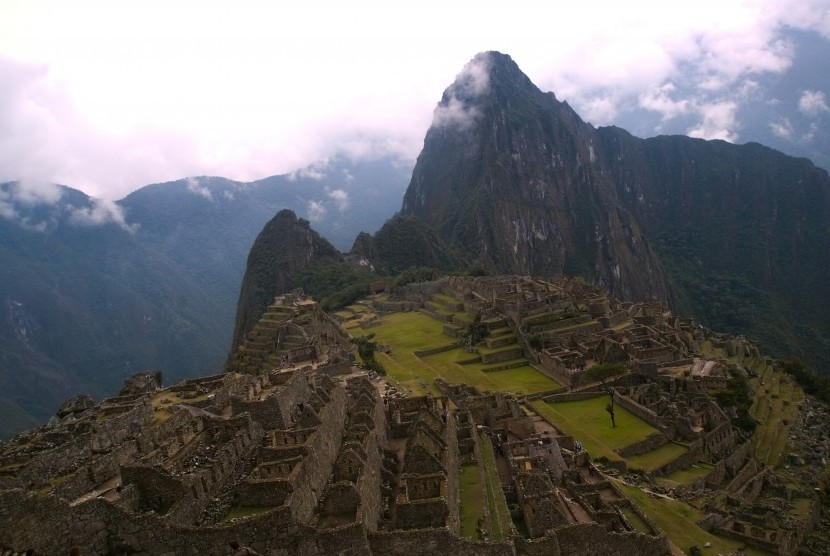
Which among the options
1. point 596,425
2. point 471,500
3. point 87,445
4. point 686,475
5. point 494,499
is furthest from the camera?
point 596,425

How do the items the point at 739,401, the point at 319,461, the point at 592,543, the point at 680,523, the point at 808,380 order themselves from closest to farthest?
the point at 319,461 → the point at 592,543 → the point at 680,523 → the point at 739,401 → the point at 808,380

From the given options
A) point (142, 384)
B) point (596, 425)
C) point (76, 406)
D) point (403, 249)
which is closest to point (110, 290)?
point (142, 384)

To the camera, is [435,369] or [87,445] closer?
[87,445]

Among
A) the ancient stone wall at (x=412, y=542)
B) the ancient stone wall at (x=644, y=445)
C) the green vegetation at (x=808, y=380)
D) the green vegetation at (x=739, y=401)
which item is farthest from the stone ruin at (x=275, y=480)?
the green vegetation at (x=808, y=380)

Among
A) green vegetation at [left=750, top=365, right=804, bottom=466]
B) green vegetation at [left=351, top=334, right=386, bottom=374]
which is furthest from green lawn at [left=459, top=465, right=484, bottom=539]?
green vegetation at [left=750, top=365, right=804, bottom=466]

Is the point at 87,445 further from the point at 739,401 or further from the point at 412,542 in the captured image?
the point at 739,401

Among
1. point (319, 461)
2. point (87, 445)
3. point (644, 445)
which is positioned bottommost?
point (644, 445)

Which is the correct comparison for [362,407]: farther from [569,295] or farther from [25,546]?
[569,295]

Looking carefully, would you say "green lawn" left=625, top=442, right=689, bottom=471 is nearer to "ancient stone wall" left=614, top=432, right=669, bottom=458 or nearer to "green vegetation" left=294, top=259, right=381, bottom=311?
"ancient stone wall" left=614, top=432, right=669, bottom=458
